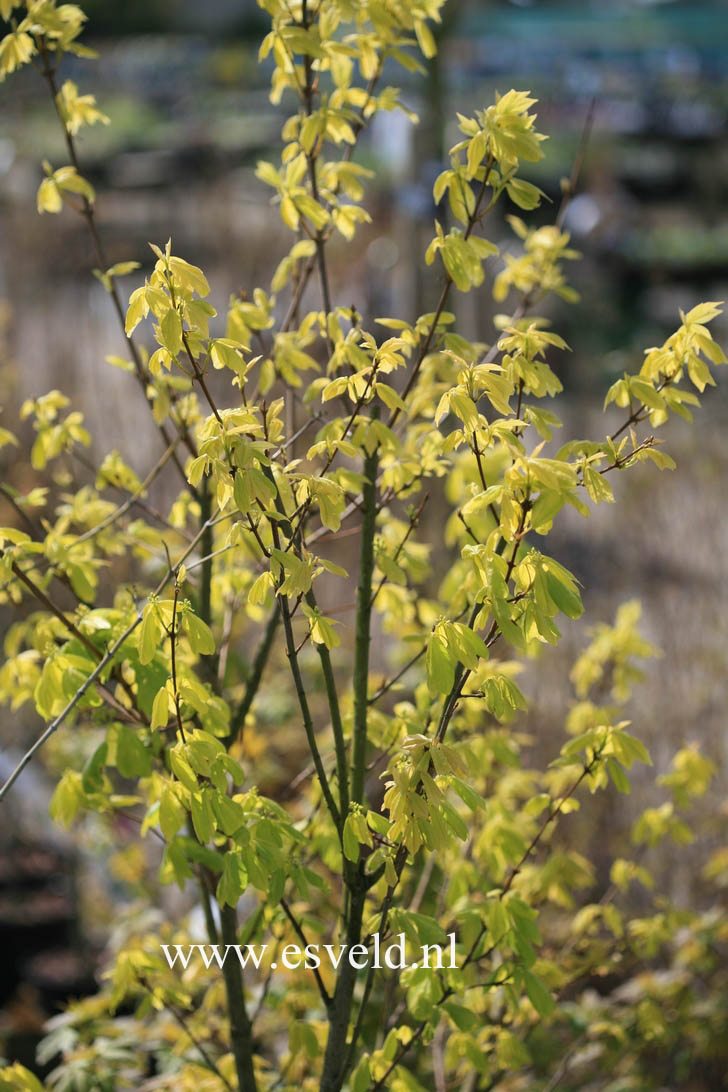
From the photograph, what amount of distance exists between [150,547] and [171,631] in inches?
27.4

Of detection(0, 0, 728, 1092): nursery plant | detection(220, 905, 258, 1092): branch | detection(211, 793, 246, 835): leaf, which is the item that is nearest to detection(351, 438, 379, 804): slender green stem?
detection(0, 0, 728, 1092): nursery plant

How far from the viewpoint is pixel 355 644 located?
200 cm

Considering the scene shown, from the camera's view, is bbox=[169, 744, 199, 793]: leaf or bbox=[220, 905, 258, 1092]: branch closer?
bbox=[169, 744, 199, 793]: leaf

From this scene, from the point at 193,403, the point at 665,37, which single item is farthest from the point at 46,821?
the point at 665,37

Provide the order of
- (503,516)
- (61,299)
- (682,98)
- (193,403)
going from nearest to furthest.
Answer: (503,516) → (193,403) → (61,299) → (682,98)

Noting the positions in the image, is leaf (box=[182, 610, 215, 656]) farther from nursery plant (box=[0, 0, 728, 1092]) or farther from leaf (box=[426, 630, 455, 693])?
leaf (box=[426, 630, 455, 693])

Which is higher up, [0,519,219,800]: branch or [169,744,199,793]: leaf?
[0,519,219,800]: branch

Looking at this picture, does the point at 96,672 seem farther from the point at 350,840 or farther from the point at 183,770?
the point at 350,840

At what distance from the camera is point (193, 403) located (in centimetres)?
201

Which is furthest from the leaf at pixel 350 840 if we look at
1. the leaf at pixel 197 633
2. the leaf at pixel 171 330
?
the leaf at pixel 171 330

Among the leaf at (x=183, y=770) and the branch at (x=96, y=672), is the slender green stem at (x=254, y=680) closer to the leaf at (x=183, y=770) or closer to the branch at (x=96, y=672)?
the branch at (x=96, y=672)

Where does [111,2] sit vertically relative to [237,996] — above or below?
above

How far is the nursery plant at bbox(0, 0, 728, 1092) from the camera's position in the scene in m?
1.30

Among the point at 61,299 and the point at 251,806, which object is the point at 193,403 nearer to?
the point at 251,806
